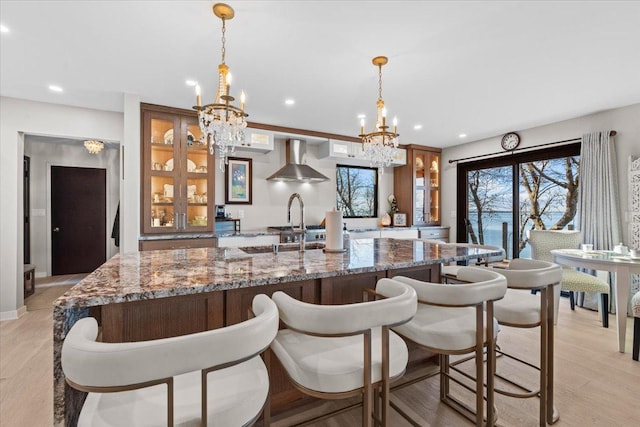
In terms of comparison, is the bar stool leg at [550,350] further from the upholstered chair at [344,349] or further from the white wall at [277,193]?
the white wall at [277,193]

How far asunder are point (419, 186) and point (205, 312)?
5.11 metres

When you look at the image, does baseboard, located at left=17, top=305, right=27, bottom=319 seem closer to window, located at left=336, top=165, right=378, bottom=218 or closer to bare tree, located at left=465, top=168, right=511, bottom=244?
window, located at left=336, top=165, right=378, bottom=218

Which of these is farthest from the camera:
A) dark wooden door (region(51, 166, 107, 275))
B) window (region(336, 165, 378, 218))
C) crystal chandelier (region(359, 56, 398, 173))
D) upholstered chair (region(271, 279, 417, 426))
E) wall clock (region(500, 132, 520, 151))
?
window (region(336, 165, 378, 218))

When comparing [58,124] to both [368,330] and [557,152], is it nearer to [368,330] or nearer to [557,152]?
[368,330]

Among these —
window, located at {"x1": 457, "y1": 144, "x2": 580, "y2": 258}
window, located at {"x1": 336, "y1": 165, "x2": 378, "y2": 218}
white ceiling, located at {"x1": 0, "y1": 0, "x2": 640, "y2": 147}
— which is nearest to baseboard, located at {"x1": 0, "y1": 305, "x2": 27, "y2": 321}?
white ceiling, located at {"x1": 0, "y1": 0, "x2": 640, "y2": 147}

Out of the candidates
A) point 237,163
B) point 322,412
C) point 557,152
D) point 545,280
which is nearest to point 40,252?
point 237,163

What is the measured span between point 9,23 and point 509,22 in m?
3.48

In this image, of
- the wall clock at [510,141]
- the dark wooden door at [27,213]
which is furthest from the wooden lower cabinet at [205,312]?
the dark wooden door at [27,213]

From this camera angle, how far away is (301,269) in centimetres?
149

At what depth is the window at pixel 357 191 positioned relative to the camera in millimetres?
5613

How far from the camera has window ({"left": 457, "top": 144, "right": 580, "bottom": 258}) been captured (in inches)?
170

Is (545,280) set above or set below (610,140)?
below

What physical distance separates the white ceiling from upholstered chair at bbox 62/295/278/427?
1.96m

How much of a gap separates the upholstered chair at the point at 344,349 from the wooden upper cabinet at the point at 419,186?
15.5 feet
